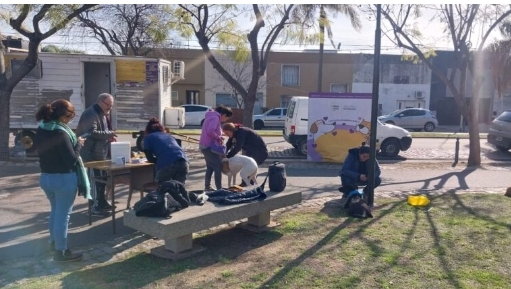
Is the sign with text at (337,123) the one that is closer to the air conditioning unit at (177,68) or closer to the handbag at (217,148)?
the handbag at (217,148)

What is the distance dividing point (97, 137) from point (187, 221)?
2541mm

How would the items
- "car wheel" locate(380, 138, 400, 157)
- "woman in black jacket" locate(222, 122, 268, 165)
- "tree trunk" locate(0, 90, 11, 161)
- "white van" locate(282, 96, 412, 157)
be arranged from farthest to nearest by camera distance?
"car wheel" locate(380, 138, 400, 157)
"white van" locate(282, 96, 412, 157)
"tree trunk" locate(0, 90, 11, 161)
"woman in black jacket" locate(222, 122, 268, 165)

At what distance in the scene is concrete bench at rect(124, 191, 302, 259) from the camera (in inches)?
179

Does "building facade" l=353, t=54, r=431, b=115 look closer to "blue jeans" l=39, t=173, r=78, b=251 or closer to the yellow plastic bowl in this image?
the yellow plastic bowl

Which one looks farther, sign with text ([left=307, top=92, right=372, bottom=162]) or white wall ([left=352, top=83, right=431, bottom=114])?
white wall ([left=352, top=83, right=431, bottom=114])

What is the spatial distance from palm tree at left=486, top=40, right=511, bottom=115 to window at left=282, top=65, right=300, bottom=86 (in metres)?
13.8

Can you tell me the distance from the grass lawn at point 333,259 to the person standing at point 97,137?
1.67 m

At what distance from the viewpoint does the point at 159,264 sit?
4754 mm

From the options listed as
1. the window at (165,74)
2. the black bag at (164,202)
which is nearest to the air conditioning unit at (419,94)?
the window at (165,74)

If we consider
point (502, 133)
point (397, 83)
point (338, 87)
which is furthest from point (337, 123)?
point (397, 83)

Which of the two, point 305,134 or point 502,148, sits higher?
point 305,134

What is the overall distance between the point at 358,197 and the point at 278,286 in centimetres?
308

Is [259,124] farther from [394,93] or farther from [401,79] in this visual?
[401,79]

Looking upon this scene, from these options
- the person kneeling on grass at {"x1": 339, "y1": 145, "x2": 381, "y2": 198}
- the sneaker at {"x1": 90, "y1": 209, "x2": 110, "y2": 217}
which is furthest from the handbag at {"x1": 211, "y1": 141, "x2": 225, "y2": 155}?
the person kneeling on grass at {"x1": 339, "y1": 145, "x2": 381, "y2": 198}
